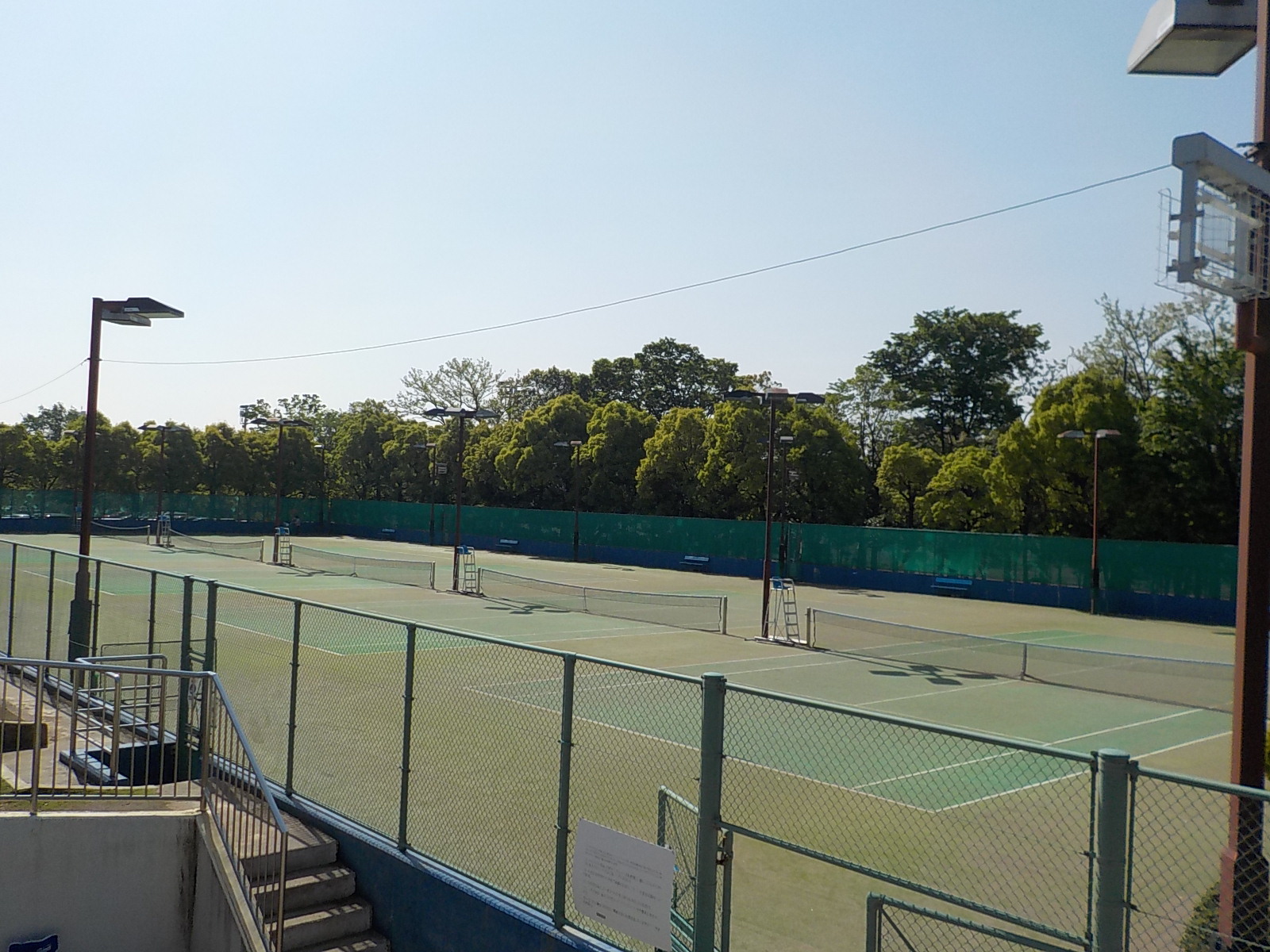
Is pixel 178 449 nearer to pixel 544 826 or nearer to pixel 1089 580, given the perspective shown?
pixel 1089 580

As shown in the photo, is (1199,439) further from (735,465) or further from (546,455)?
(546,455)

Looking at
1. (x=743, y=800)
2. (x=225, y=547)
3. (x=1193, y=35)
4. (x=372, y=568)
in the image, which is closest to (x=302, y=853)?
(x=743, y=800)

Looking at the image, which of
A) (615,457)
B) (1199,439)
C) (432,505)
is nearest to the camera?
(1199,439)

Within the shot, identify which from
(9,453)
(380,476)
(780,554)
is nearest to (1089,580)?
(780,554)

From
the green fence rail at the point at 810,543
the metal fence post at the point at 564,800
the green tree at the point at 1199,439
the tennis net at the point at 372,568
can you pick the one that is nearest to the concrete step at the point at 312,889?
the metal fence post at the point at 564,800

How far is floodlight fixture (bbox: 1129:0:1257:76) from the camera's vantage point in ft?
22.3

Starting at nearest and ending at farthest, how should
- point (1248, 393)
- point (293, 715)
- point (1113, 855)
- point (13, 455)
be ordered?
point (1113, 855)
point (1248, 393)
point (293, 715)
point (13, 455)

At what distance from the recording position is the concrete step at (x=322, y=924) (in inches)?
322

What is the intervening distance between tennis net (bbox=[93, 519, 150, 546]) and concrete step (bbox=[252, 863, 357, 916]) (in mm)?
59191

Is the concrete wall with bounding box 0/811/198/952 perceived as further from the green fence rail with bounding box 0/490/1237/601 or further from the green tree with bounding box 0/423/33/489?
the green tree with bounding box 0/423/33/489

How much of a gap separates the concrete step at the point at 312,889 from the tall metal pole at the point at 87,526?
328 inches

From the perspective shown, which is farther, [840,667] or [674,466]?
[674,466]

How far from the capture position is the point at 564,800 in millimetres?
7070

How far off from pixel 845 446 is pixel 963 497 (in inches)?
324
